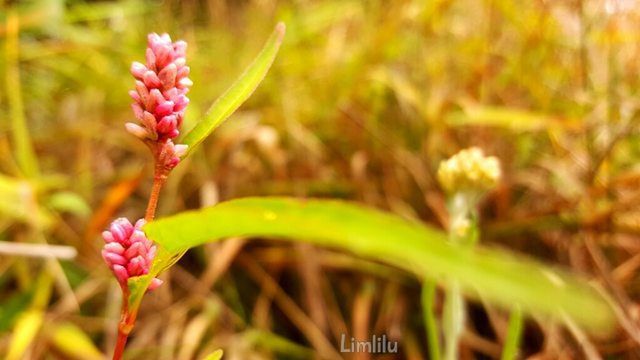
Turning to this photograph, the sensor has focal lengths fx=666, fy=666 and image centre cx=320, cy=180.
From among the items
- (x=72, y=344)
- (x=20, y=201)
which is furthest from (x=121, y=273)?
(x=20, y=201)

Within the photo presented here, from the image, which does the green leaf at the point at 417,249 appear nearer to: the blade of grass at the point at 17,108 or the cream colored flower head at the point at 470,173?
the cream colored flower head at the point at 470,173

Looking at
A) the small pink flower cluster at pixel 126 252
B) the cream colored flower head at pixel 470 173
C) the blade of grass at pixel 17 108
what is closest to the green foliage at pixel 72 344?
the blade of grass at pixel 17 108

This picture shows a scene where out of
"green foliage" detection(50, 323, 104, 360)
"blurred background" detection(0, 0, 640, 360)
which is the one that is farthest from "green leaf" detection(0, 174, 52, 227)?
"green foliage" detection(50, 323, 104, 360)

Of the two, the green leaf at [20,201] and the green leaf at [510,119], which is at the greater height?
the green leaf at [510,119]

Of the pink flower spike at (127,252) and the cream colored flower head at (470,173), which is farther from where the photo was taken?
the cream colored flower head at (470,173)

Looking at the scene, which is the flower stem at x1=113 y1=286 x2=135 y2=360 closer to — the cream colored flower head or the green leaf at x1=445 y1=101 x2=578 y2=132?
the cream colored flower head

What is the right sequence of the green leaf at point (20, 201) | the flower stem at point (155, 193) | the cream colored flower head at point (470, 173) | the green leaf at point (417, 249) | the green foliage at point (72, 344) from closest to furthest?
the green leaf at point (417, 249) < the flower stem at point (155, 193) < the cream colored flower head at point (470, 173) < the green foliage at point (72, 344) < the green leaf at point (20, 201)

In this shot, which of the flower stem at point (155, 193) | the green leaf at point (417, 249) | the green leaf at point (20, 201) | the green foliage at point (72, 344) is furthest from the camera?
the green leaf at point (20, 201)

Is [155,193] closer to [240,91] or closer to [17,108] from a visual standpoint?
[240,91]
